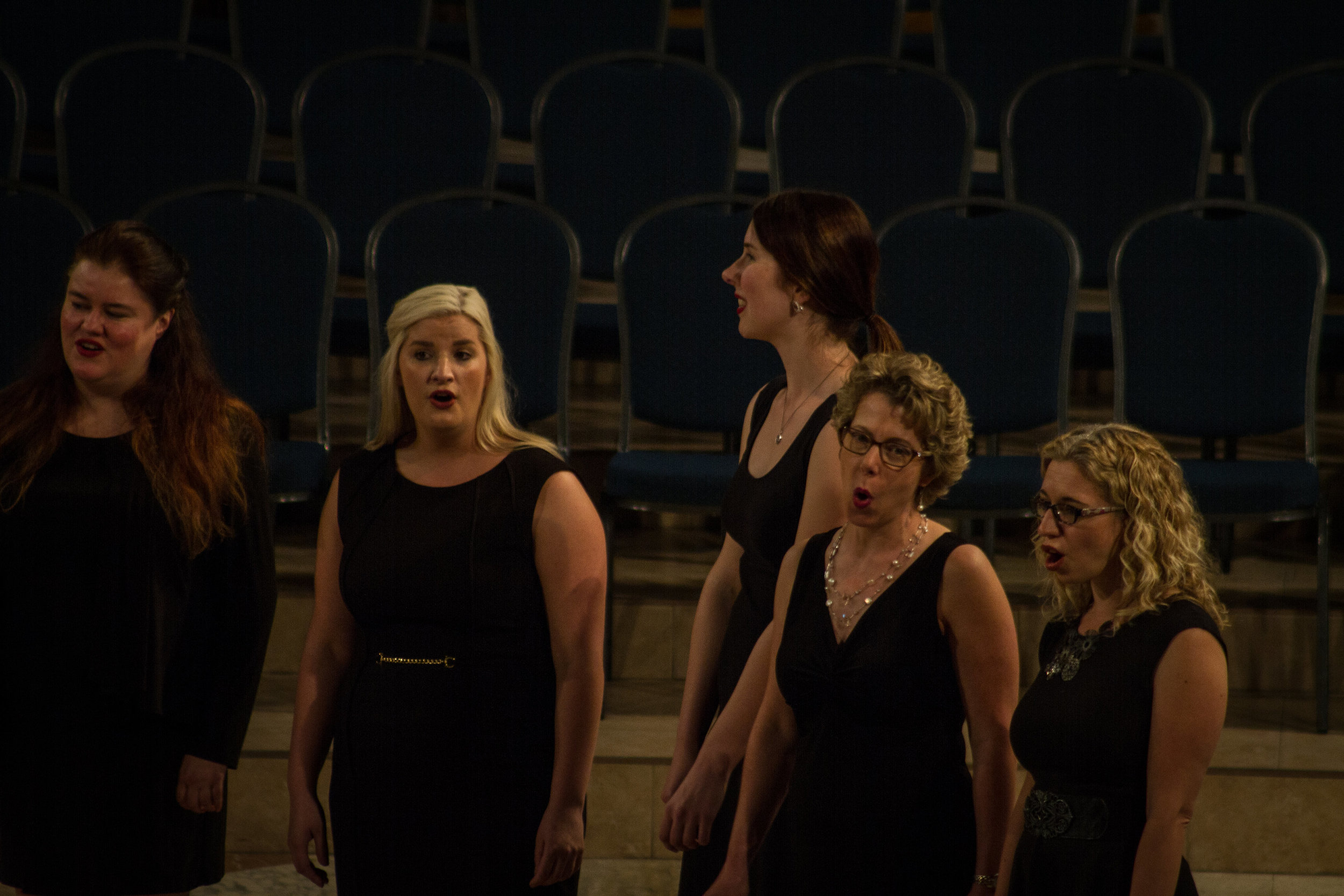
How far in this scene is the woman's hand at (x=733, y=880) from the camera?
1590 millimetres

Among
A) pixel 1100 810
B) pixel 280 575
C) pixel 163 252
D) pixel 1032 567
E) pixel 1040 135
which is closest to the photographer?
pixel 1100 810

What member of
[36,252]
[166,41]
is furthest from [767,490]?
[166,41]

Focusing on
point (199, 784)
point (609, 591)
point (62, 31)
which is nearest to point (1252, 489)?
point (609, 591)

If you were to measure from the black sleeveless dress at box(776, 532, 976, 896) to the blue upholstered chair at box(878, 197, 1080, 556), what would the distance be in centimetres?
159

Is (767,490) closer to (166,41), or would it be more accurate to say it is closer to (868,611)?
(868,611)

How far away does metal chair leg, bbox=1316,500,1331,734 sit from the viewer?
2680 millimetres

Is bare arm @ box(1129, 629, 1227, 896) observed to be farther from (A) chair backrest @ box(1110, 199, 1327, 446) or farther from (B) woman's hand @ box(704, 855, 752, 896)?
(A) chair backrest @ box(1110, 199, 1327, 446)

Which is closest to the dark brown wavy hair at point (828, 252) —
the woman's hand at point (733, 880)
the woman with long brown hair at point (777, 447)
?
the woman with long brown hair at point (777, 447)

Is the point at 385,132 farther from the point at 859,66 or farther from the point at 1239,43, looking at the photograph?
the point at 1239,43

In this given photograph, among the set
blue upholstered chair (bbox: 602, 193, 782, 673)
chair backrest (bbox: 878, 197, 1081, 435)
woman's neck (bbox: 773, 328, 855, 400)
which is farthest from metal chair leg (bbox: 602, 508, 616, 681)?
woman's neck (bbox: 773, 328, 855, 400)

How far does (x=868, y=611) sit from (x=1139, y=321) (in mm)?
1812

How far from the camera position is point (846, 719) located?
154cm

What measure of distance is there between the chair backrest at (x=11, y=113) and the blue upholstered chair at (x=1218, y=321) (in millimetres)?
2565

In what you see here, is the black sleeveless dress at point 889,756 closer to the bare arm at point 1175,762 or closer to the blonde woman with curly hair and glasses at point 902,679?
the blonde woman with curly hair and glasses at point 902,679
